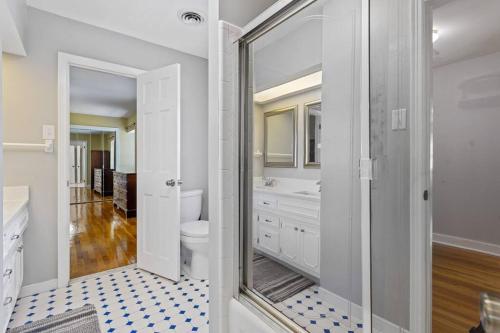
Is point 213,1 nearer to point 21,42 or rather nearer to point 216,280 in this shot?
point 216,280

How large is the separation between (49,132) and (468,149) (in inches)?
110

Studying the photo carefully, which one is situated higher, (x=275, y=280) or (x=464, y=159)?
(x=464, y=159)

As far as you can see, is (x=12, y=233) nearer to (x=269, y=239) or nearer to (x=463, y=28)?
(x=269, y=239)

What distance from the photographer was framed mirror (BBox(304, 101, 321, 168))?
4.86ft

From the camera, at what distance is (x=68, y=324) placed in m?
1.72

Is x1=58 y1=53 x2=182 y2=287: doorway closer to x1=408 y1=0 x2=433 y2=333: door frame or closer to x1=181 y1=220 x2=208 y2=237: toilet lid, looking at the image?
x1=181 y1=220 x2=208 y2=237: toilet lid

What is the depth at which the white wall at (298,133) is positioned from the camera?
58.1 inches

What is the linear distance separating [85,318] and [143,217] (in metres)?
1.00

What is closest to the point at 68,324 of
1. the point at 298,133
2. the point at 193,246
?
the point at 193,246

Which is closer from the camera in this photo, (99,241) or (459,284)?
(459,284)

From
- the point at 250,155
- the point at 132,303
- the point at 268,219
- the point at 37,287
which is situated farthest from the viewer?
the point at 37,287

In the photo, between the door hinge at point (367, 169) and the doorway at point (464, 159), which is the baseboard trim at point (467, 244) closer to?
the doorway at point (464, 159)

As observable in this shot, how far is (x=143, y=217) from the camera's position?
262 cm

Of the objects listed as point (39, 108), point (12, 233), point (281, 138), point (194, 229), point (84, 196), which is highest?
point (39, 108)
